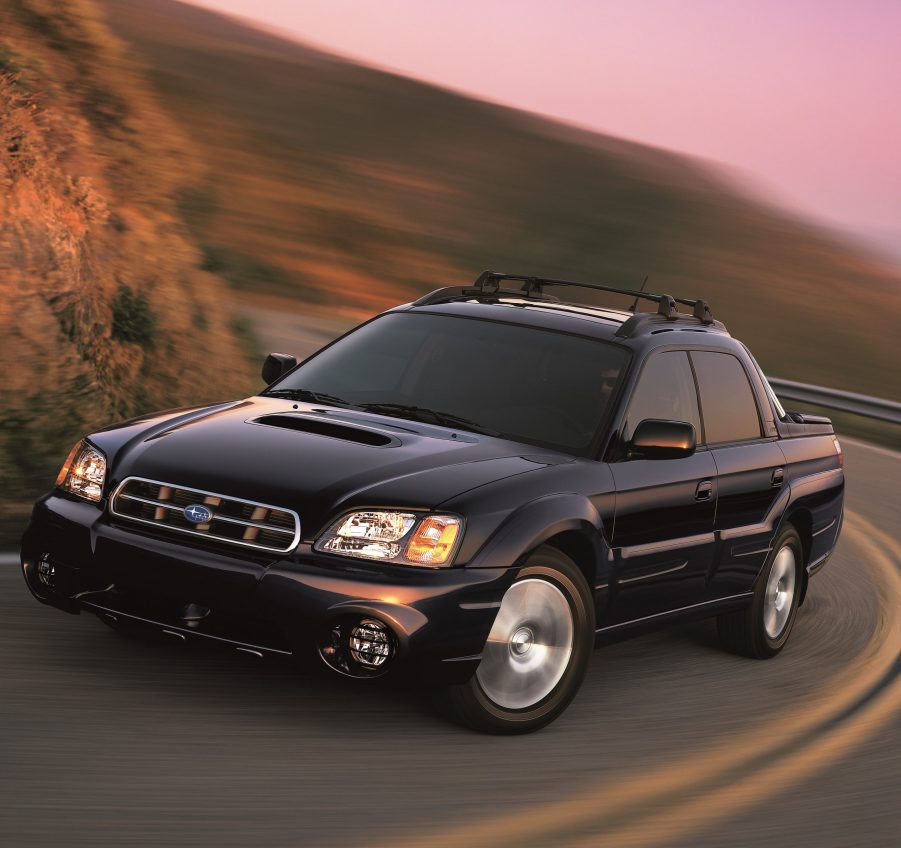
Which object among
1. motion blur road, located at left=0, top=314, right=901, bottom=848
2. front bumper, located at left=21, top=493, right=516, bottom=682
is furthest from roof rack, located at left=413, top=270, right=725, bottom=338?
front bumper, located at left=21, top=493, right=516, bottom=682

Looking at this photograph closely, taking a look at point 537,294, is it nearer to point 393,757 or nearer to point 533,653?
point 533,653

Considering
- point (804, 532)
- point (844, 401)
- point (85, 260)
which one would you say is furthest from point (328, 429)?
point (844, 401)

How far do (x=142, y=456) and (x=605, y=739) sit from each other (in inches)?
84.5

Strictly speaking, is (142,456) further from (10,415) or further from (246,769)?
(10,415)

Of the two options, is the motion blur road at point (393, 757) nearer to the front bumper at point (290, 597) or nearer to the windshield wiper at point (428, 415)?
the front bumper at point (290, 597)

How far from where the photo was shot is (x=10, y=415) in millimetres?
9539

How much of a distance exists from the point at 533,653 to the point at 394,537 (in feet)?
2.69

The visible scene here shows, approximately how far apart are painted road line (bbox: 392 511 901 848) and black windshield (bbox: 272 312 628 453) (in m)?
1.42

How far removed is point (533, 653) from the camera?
6012 millimetres

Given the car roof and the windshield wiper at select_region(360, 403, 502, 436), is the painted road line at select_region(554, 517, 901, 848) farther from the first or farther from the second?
the car roof

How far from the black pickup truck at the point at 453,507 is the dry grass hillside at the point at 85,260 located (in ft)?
8.78

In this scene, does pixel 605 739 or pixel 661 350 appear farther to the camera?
pixel 661 350

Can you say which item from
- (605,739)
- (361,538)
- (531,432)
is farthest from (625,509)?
(361,538)

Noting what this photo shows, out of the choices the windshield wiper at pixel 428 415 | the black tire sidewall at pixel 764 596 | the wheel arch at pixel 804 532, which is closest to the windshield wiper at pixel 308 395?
the windshield wiper at pixel 428 415
